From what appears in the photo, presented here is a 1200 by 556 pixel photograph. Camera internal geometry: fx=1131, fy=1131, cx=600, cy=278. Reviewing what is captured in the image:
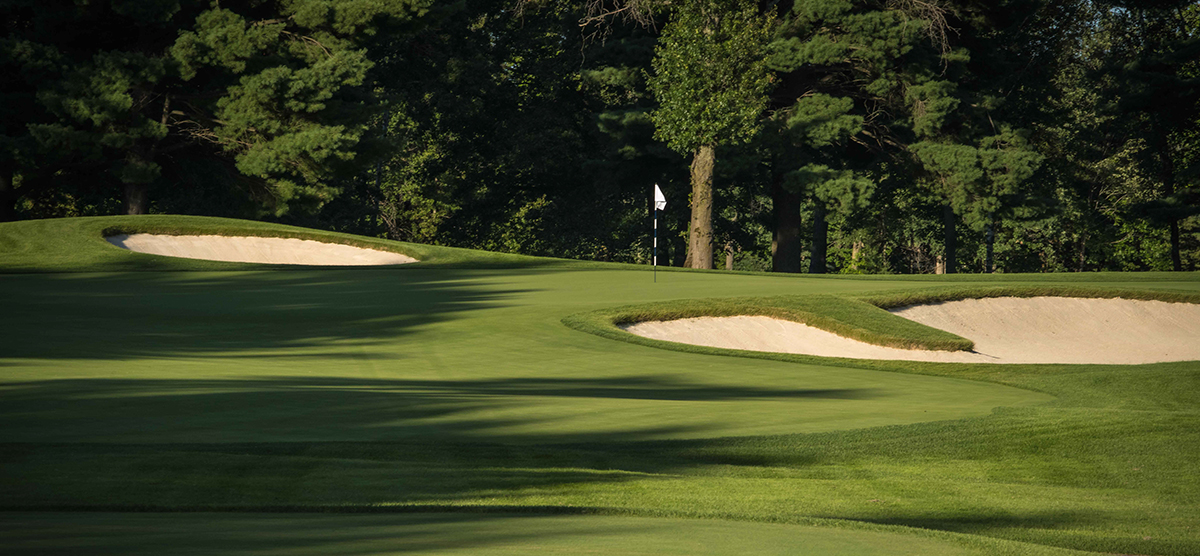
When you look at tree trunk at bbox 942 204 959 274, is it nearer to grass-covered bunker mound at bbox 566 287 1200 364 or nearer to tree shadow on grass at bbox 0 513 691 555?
grass-covered bunker mound at bbox 566 287 1200 364

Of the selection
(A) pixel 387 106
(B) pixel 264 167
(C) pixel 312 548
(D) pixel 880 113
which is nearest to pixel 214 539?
(C) pixel 312 548

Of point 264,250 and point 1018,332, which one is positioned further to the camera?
point 264,250

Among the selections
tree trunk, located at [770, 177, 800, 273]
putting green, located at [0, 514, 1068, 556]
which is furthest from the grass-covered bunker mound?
tree trunk, located at [770, 177, 800, 273]

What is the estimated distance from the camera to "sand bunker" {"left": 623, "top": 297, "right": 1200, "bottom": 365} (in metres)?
17.4

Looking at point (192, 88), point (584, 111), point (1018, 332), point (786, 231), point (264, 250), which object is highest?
point (584, 111)

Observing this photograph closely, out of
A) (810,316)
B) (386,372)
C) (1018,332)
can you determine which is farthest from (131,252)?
(1018,332)

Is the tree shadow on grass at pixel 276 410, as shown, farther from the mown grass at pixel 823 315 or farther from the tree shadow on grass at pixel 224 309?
the mown grass at pixel 823 315

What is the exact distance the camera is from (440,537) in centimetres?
504

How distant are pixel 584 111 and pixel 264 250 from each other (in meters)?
24.8

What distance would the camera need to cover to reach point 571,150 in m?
48.8

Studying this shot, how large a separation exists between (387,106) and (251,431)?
3411 cm

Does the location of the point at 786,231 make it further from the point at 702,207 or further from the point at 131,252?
the point at 131,252

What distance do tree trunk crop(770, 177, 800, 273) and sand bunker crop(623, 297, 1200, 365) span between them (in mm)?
21443

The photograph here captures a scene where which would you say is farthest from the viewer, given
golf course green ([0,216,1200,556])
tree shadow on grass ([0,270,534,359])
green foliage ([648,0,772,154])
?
green foliage ([648,0,772,154])
